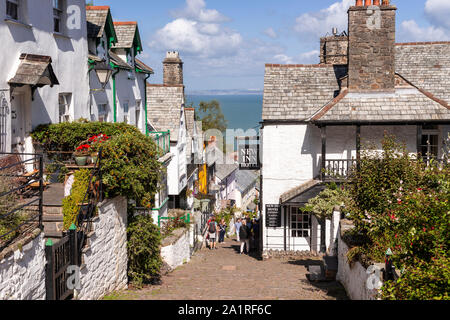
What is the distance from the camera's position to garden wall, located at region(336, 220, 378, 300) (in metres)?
9.52

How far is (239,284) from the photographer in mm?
13422

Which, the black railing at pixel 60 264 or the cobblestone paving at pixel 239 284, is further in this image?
the cobblestone paving at pixel 239 284

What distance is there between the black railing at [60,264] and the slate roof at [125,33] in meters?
12.6

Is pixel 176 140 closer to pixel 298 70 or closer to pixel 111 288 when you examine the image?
pixel 298 70

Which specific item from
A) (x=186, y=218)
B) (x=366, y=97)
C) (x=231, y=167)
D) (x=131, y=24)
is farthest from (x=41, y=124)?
(x=231, y=167)

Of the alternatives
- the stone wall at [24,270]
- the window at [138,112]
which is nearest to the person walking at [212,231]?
the window at [138,112]

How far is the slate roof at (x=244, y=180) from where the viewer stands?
57.6 m

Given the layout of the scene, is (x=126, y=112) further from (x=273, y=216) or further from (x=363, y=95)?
(x=363, y=95)

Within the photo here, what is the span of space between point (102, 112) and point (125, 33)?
468cm

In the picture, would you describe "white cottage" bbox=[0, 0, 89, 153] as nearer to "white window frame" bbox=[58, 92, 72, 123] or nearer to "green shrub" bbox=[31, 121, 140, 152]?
"white window frame" bbox=[58, 92, 72, 123]

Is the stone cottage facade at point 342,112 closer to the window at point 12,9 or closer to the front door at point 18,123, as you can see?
the front door at point 18,123

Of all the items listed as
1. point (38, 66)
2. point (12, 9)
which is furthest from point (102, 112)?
point (12, 9)

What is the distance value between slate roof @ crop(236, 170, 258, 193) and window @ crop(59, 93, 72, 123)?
140 ft
